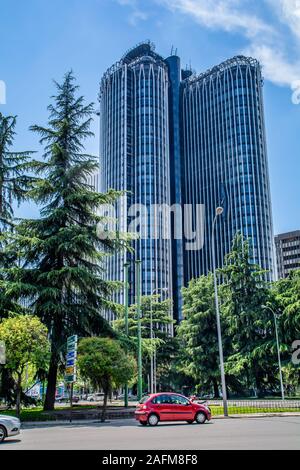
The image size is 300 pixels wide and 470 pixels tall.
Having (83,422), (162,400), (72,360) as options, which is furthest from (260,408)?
(72,360)

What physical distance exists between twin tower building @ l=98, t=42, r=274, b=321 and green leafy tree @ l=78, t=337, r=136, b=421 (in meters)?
81.1

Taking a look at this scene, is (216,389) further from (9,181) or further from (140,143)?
(140,143)

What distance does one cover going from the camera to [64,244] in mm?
27094

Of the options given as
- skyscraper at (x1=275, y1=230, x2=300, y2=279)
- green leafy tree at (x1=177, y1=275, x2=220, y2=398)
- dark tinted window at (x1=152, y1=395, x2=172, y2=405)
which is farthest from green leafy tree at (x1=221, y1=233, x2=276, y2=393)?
skyscraper at (x1=275, y1=230, x2=300, y2=279)

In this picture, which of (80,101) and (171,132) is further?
(171,132)

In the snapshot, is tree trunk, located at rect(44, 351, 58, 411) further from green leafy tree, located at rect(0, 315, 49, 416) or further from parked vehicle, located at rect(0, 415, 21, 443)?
parked vehicle, located at rect(0, 415, 21, 443)

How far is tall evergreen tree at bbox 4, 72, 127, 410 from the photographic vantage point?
27.2 meters

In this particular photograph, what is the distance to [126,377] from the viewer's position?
76.7 ft

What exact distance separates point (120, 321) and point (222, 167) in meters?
74.1

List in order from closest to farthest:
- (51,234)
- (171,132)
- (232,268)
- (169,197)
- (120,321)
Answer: (51,234) < (232,268) < (120,321) < (169,197) < (171,132)

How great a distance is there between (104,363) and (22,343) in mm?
4413

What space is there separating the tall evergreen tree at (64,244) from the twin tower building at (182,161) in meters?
72.7
